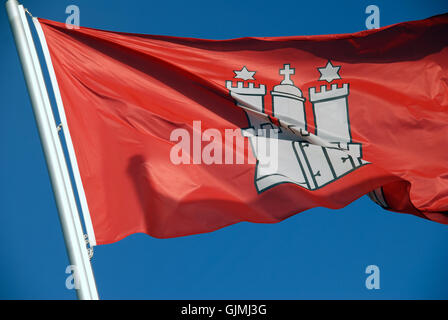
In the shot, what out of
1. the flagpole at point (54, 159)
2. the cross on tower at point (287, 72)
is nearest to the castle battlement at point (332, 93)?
the cross on tower at point (287, 72)

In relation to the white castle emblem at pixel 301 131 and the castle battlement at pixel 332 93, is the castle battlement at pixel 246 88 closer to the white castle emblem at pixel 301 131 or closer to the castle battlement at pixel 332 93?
the white castle emblem at pixel 301 131

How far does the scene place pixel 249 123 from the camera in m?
7.80

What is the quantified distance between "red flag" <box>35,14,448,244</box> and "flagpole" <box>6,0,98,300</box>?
2.45 ft

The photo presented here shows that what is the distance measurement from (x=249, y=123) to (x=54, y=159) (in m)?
3.14

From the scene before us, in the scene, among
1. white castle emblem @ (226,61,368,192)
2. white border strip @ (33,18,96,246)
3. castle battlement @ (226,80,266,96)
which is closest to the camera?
white border strip @ (33,18,96,246)

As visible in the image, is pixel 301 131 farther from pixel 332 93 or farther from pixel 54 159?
pixel 54 159

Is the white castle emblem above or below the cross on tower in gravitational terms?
below

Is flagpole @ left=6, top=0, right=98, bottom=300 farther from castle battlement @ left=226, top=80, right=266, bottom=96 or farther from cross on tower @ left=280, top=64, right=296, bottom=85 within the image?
cross on tower @ left=280, top=64, right=296, bottom=85

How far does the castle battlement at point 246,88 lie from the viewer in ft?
25.6

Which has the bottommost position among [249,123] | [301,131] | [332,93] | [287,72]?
[301,131]

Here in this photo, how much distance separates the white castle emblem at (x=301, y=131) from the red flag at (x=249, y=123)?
0.06 feet

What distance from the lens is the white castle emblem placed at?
7395 millimetres

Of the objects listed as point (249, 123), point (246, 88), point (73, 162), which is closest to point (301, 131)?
point (249, 123)

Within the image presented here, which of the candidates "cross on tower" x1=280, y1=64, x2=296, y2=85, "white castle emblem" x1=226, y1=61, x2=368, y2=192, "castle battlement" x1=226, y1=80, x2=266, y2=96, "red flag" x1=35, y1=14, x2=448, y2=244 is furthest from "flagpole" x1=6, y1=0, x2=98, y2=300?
"cross on tower" x1=280, y1=64, x2=296, y2=85
